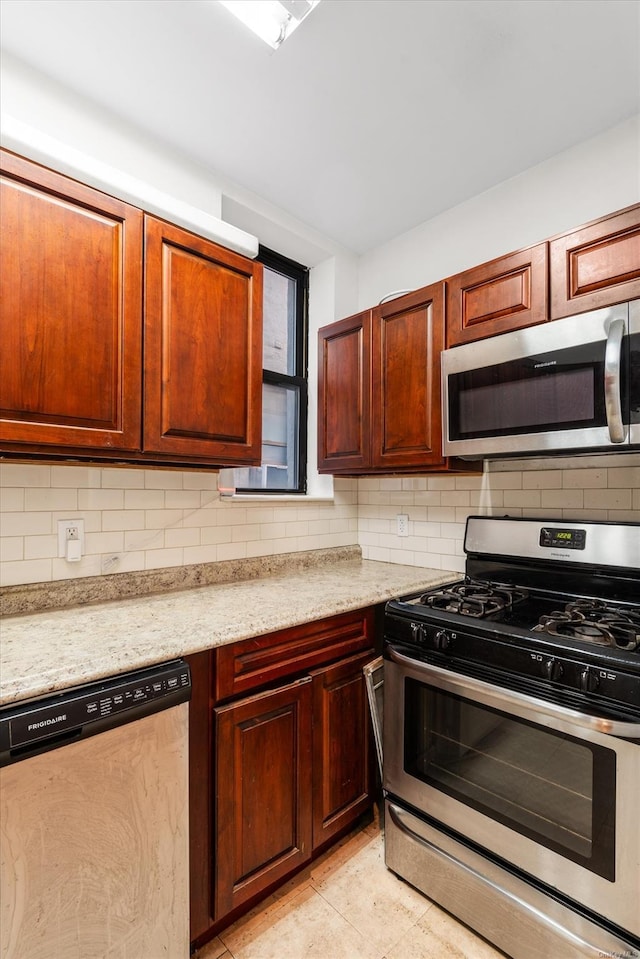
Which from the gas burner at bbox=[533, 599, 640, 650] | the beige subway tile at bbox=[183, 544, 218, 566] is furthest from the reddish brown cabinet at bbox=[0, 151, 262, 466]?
the gas burner at bbox=[533, 599, 640, 650]

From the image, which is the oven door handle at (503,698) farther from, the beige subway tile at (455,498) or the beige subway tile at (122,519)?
the beige subway tile at (122,519)

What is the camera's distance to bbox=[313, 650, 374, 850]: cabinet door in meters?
1.59

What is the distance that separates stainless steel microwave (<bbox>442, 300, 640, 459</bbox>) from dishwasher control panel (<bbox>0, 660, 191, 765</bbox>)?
130 cm

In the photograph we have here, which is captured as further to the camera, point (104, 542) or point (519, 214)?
point (519, 214)

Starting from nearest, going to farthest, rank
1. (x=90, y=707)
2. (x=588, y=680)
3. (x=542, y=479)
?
(x=90, y=707) → (x=588, y=680) → (x=542, y=479)

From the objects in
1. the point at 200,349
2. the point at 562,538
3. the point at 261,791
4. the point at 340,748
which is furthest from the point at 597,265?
the point at 261,791

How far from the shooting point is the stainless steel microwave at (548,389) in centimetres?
143

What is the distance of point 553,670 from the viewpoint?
1.26 metres

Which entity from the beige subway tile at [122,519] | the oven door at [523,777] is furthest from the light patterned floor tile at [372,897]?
the beige subway tile at [122,519]

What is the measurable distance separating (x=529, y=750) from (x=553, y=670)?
0.26m

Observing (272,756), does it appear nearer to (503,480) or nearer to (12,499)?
(12,499)

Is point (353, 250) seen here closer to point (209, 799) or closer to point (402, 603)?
point (402, 603)

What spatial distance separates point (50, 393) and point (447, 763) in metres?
1.65

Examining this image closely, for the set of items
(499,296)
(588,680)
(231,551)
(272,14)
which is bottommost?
(588,680)
